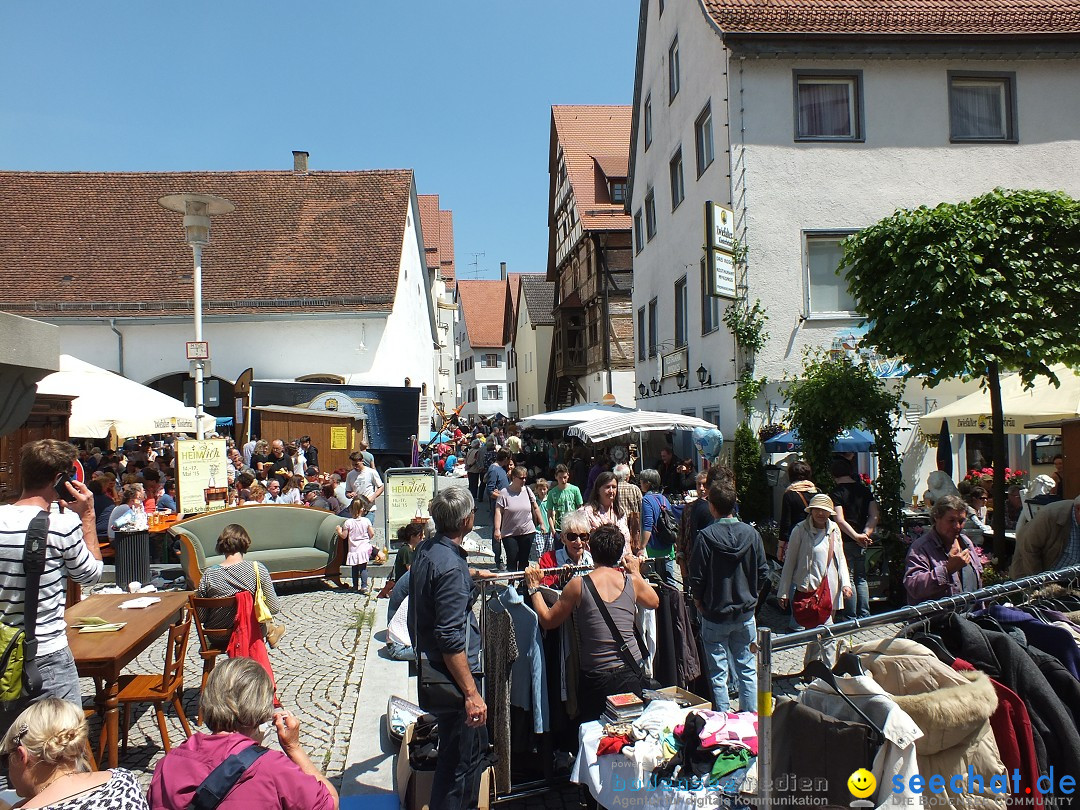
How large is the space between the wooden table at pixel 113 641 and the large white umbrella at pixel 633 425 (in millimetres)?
7910

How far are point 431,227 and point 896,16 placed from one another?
39.4 m

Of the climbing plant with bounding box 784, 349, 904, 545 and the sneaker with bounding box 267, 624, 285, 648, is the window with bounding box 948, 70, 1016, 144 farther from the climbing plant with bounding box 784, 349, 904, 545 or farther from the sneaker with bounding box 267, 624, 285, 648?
the sneaker with bounding box 267, 624, 285, 648

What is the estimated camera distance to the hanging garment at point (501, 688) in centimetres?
422

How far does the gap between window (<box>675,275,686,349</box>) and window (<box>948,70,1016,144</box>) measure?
20.3ft

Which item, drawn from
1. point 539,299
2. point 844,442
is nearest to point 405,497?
point 844,442

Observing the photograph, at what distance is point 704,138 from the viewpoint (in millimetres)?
16000

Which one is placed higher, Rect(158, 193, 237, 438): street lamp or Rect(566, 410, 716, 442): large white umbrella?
Rect(158, 193, 237, 438): street lamp

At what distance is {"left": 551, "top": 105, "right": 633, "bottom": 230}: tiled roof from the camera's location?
1157 inches

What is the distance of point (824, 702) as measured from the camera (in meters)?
2.82

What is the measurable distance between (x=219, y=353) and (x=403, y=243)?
7088 mm

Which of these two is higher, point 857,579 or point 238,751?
point 238,751

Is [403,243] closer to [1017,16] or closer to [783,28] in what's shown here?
[783,28]

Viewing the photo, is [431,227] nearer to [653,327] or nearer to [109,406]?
[653,327]

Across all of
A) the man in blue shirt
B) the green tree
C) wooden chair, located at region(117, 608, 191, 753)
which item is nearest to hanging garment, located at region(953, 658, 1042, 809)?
the man in blue shirt
